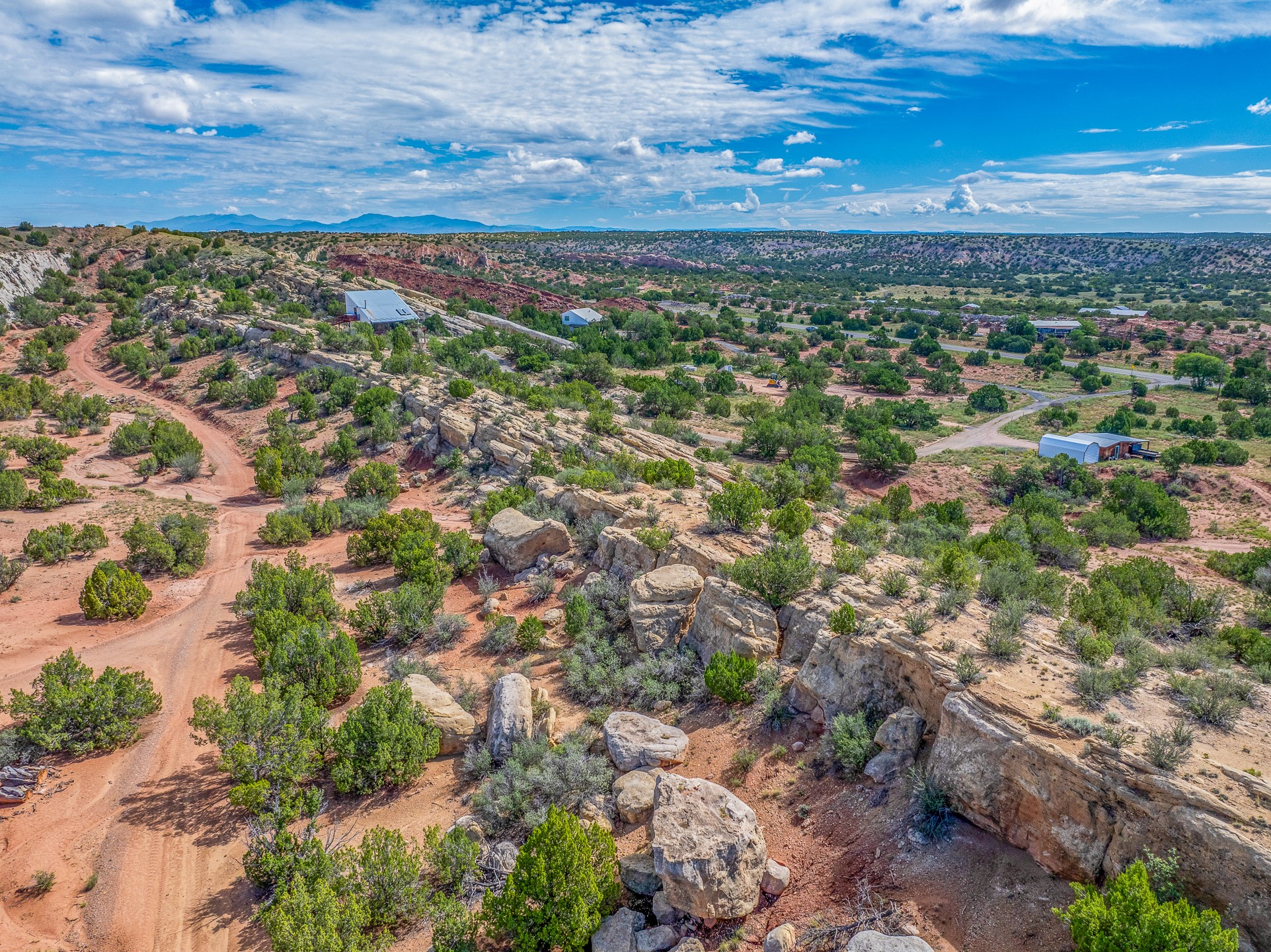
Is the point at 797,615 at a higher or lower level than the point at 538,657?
higher

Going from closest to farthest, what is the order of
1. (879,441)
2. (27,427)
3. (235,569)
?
(235,569), (27,427), (879,441)

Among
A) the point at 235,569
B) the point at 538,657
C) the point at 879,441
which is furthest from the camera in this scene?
the point at 879,441

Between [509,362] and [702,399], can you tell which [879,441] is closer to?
[702,399]

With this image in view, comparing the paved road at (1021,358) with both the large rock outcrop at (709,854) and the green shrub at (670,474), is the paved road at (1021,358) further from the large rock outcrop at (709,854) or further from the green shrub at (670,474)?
the large rock outcrop at (709,854)

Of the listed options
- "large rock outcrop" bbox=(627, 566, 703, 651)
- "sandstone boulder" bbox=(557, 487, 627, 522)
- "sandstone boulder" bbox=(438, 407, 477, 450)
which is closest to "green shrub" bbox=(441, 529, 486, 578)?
"sandstone boulder" bbox=(557, 487, 627, 522)

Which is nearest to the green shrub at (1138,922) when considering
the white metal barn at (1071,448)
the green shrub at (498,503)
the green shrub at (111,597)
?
the green shrub at (498,503)

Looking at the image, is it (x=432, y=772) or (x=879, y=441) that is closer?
(x=432, y=772)

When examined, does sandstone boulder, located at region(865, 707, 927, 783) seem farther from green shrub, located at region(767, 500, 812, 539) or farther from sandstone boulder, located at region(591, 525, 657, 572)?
sandstone boulder, located at region(591, 525, 657, 572)

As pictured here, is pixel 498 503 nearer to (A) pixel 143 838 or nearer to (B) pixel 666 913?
(A) pixel 143 838

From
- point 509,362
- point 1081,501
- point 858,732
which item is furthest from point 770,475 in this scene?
point 509,362
